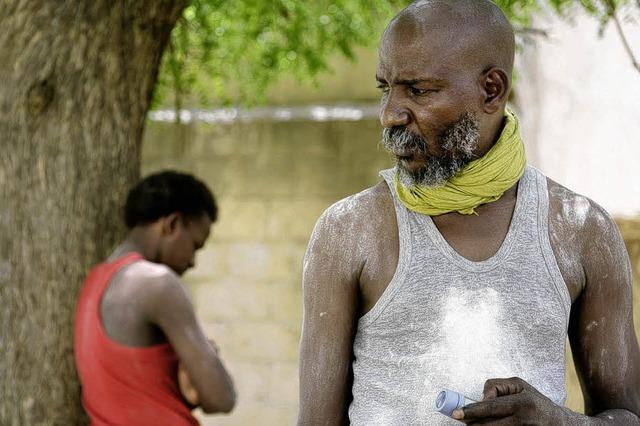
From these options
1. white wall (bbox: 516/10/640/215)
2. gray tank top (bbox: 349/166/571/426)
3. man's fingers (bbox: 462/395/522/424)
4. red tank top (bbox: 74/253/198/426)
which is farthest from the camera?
white wall (bbox: 516/10/640/215)

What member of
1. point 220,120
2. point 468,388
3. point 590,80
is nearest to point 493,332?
point 468,388

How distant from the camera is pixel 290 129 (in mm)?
7254

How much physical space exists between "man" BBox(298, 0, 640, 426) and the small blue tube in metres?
0.11

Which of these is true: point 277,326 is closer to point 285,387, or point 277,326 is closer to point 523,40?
point 285,387

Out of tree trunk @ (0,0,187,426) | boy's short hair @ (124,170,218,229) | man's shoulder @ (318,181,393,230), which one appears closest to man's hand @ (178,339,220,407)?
tree trunk @ (0,0,187,426)

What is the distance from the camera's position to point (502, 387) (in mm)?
2070

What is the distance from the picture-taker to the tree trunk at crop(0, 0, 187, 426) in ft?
13.3

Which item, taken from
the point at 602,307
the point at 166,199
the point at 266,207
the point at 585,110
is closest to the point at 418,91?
the point at 602,307

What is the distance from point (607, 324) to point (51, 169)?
246 centimetres

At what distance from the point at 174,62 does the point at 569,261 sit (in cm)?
334

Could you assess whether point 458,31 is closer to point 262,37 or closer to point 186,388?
point 186,388

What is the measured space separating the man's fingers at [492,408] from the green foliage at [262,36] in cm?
324

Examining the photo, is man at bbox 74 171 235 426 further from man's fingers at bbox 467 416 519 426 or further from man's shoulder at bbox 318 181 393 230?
man's fingers at bbox 467 416 519 426

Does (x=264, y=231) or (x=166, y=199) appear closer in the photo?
(x=166, y=199)
